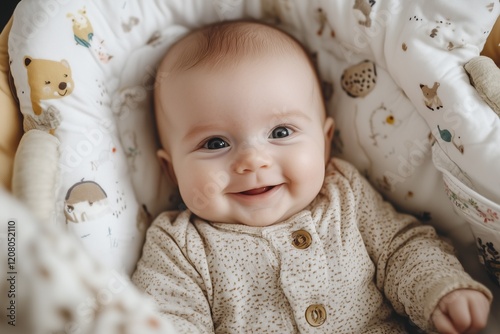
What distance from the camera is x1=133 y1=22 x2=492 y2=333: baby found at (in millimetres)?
1089

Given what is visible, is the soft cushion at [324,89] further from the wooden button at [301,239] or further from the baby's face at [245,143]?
the wooden button at [301,239]

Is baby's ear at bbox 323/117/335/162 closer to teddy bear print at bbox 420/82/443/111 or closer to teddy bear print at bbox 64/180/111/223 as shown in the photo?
teddy bear print at bbox 420/82/443/111

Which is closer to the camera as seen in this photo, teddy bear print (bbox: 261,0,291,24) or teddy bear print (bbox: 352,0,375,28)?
teddy bear print (bbox: 352,0,375,28)

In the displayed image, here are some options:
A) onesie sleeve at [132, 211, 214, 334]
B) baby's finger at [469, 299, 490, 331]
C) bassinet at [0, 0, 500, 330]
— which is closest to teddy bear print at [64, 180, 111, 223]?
bassinet at [0, 0, 500, 330]

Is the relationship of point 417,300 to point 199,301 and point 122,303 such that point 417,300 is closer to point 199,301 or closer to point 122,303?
point 199,301

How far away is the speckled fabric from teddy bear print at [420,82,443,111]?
0.94 feet

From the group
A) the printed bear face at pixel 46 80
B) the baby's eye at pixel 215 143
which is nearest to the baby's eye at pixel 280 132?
the baby's eye at pixel 215 143

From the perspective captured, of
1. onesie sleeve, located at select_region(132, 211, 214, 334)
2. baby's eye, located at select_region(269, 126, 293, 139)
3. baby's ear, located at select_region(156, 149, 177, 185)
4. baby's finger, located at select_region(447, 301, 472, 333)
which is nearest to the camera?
baby's finger, located at select_region(447, 301, 472, 333)

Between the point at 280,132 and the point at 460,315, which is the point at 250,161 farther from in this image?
the point at 460,315

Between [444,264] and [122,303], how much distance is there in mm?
729

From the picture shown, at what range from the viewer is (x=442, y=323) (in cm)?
95

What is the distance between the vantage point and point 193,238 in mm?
1164

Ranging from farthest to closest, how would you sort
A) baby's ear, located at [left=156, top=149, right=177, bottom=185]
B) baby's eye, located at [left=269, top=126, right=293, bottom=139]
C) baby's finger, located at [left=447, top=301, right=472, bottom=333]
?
1. baby's ear, located at [left=156, top=149, right=177, bottom=185]
2. baby's eye, located at [left=269, top=126, right=293, bottom=139]
3. baby's finger, located at [left=447, top=301, right=472, bottom=333]

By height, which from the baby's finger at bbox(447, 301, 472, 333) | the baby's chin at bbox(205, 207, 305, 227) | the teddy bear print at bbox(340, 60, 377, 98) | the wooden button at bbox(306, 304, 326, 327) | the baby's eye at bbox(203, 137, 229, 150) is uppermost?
the baby's eye at bbox(203, 137, 229, 150)
